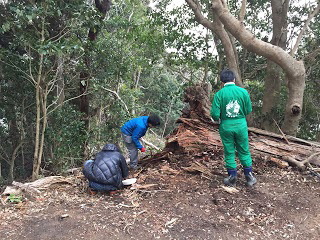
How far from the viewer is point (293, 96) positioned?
5656 millimetres

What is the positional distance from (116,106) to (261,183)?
499 centimetres

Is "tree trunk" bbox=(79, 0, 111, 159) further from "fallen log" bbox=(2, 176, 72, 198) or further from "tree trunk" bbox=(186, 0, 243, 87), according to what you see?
"fallen log" bbox=(2, 176, 72, 198)

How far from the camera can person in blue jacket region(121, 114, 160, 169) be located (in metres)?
5.10

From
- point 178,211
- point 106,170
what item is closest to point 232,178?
point 178,211

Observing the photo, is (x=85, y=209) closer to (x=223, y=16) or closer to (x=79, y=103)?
(x=223, y=16)

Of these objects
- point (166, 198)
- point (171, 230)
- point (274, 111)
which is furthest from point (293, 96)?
point (171, 230)

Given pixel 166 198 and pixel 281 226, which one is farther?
pixel 166 198

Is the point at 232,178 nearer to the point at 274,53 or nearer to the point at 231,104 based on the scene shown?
the point at 231,104

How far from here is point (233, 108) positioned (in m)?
3.92

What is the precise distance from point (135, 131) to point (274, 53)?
125 inches

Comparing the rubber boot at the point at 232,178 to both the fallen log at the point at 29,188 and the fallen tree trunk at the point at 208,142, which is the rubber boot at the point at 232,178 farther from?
the fallen log at the point at 29,188

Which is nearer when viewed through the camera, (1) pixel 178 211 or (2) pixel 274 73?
(1) pixel 178 211

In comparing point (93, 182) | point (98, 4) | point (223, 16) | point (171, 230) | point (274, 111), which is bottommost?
point (171, 230)

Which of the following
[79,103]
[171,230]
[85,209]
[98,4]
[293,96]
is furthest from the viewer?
[79,103]
